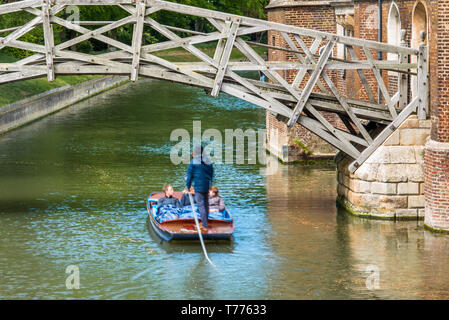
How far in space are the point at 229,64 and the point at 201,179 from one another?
3.12 m

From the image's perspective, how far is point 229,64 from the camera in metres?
19.6

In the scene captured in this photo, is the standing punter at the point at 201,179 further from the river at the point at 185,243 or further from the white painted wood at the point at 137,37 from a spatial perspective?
the white painted wood at the point at 137,37

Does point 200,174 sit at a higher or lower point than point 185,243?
higher

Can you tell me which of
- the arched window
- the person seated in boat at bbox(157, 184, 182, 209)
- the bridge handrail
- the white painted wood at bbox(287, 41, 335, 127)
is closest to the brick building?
the arched window

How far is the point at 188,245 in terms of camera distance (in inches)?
700

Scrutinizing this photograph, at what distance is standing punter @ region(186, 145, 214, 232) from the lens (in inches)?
706

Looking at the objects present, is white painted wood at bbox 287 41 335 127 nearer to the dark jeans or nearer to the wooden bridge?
the wooden bridge

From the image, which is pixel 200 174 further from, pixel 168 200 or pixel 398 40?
pixel 398 40

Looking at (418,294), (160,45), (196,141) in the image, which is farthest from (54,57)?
(196,141)

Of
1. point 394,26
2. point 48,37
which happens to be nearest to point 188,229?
point 48,37

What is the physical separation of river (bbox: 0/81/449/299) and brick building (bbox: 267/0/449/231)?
104 centimetres
